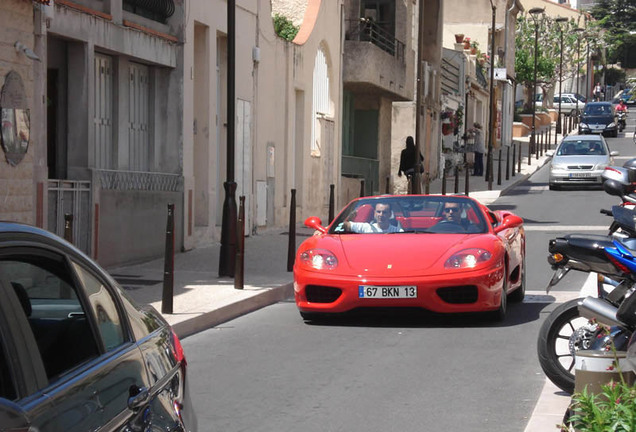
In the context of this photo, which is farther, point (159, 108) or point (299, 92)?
point (299, 92)

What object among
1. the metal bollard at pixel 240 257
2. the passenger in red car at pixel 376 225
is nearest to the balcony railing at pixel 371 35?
the metal bollard at pixel 240 257

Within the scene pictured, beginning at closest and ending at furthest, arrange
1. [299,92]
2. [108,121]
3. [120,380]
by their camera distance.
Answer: [120,380], [108,121], [299,92]

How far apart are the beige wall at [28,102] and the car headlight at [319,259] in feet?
11.0

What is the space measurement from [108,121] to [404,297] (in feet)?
24.2

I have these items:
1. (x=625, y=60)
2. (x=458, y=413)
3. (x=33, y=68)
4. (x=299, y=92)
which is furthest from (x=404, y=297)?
(x=625, y=60)

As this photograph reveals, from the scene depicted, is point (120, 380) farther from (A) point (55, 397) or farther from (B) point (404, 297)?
(B) point (404, 297)

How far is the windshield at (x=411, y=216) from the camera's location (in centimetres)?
1215

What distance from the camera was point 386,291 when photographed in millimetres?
10938

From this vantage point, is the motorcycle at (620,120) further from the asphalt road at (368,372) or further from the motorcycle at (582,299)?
the motorcycle at (582,299)

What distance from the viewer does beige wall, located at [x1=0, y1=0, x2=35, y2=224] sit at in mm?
12586

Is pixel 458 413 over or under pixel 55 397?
under

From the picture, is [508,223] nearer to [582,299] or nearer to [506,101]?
[582,299]

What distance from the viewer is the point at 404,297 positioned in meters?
10.9

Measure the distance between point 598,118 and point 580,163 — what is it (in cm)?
3769
